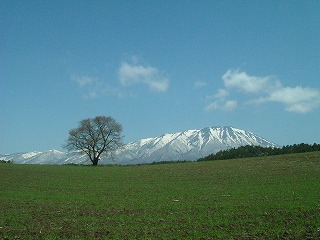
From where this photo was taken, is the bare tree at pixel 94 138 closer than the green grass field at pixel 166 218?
No

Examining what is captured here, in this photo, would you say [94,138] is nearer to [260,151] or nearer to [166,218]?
[260,151]

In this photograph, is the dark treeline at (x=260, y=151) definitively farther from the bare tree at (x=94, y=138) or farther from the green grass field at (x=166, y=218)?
the green grass field at (x=166, y=218)

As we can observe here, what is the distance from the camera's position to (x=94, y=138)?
94.1 m

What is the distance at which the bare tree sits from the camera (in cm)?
9394

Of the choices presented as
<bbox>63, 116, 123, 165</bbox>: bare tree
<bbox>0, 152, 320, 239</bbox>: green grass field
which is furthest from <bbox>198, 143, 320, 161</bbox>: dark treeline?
<bbox>0, 152, 320, 239</bbox>: green grass field

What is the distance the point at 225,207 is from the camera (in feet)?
63.9

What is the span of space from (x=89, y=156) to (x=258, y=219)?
269 feet

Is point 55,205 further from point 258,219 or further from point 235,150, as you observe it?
point 235,150

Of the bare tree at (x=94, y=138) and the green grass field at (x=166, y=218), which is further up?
the bare tree at (x=94, y=138)

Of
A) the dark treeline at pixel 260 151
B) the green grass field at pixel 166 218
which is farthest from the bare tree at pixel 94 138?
the green grass field at pixel 166 218

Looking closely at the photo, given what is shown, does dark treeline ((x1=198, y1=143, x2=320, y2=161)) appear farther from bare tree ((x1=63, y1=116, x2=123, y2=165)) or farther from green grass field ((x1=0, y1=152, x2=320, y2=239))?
green grass field ((x1=0, y1=152, x2=320, y2=239))

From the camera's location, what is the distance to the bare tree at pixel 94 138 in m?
93.9

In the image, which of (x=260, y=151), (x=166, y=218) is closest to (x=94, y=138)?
(x=260, y=151)

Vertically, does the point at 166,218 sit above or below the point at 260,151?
below
